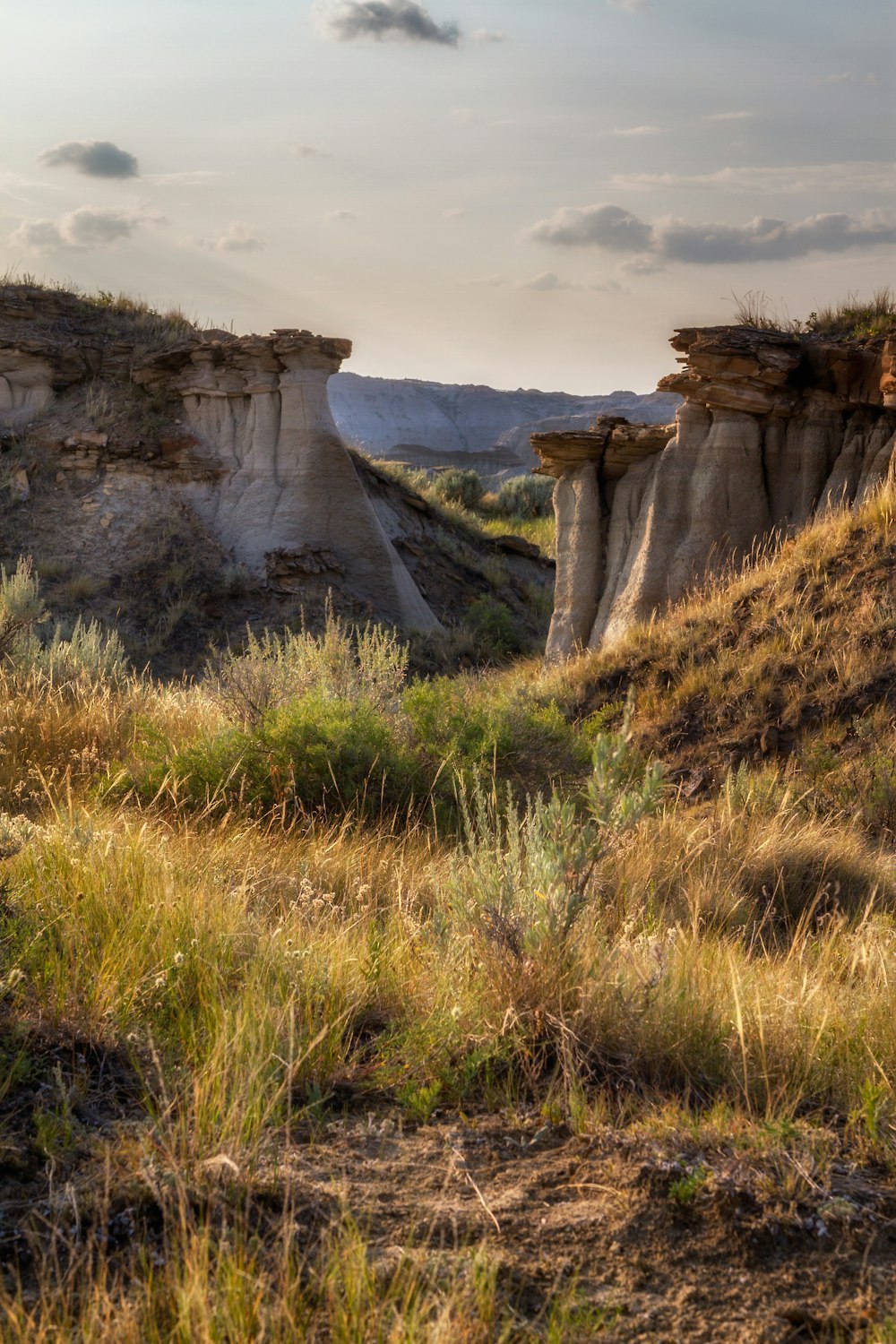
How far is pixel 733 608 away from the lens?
11414 mm

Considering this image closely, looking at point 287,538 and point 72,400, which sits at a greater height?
point 72,400

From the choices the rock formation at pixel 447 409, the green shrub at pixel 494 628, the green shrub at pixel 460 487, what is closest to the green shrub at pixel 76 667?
the green shrub at pixel 494 628

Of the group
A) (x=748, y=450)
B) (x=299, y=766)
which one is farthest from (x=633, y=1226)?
(x=748, y=450)

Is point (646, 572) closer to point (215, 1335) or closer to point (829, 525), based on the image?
point (829, 525)

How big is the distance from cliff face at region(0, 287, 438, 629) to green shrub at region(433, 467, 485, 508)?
34.1ft

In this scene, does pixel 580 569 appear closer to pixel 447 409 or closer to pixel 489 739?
pixel 489 739

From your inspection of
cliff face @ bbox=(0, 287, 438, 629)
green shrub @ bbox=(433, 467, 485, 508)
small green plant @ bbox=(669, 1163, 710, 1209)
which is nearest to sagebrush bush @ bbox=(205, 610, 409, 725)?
small green plant @ bbox=(669, 1163, 710, 1209)

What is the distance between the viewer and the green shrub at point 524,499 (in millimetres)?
33625

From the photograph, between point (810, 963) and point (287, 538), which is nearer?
point (810, 963)

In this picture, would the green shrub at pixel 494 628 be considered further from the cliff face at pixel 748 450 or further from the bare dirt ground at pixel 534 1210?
the bare dirt ground at pixel 534 1210

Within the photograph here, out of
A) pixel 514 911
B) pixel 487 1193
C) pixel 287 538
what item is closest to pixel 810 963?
pixel 514 911

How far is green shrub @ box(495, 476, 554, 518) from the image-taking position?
3362 centimetres

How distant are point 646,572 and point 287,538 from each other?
8.53 metres

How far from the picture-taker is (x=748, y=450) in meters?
13.3
